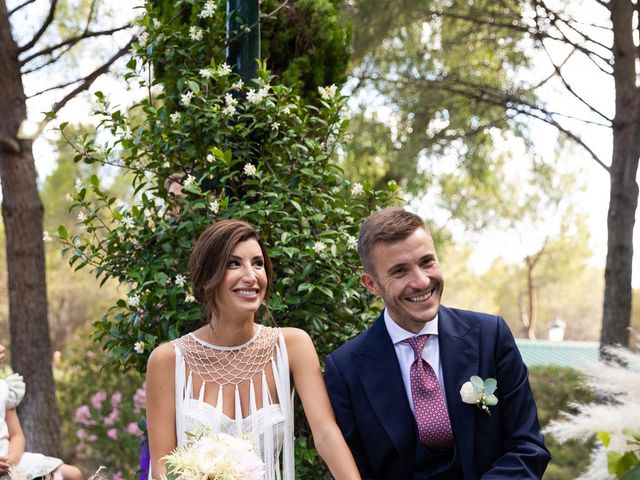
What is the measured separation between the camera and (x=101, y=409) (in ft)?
31.1

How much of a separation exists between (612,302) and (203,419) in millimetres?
5772

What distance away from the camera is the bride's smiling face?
120 inches

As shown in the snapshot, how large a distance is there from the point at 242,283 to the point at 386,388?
651mm

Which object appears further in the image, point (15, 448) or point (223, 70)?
point (15, 448)

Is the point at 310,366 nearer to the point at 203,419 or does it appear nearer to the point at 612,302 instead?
the point at 203,419

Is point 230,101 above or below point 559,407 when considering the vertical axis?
above

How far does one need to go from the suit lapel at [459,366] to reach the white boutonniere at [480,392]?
3.1 inches

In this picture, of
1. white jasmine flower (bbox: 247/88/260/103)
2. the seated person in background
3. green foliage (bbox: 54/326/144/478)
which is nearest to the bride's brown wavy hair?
white jasmine flower (bbox: 247/88/260/103)

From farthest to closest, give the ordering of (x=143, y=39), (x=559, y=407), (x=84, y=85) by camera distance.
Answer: (x=559, y=407), (x=84, y=85), (x=143, y=39)

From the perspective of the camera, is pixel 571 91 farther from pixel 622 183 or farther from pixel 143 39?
pixel 143 39

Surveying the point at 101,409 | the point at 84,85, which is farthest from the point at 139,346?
the point at 101,409

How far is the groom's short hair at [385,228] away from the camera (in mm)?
2918

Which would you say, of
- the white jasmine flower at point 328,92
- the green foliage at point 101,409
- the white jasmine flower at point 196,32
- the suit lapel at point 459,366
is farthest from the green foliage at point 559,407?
the white jasmine flower at point 196,32

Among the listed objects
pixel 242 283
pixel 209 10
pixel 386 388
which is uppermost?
pixel 209 10
